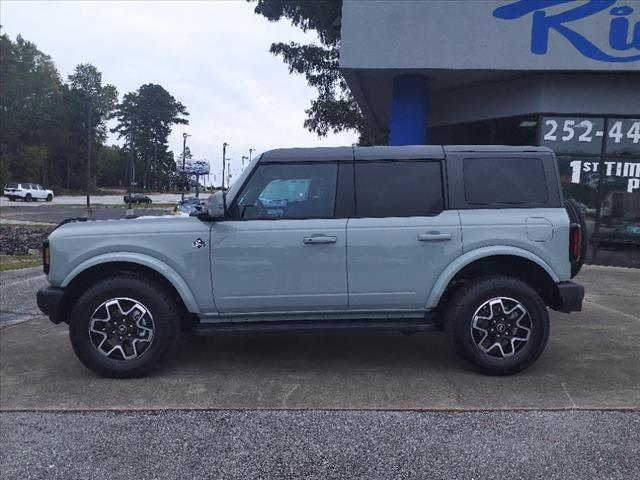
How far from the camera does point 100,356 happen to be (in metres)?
4.38

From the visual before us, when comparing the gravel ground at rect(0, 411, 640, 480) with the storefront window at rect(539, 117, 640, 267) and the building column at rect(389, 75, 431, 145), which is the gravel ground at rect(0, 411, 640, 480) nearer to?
the storefront window at rect(539, 117, 640, 267)

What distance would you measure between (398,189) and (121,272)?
8.00 feet

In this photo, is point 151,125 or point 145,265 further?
point 151,125

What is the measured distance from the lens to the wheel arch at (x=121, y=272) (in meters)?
4.35

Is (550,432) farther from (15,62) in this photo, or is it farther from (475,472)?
(15,62)

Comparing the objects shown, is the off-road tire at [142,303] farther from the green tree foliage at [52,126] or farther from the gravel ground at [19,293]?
the green tree foliage at [52,126]

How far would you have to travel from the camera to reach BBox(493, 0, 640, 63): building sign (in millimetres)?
10133

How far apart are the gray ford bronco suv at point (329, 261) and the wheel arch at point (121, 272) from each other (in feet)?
0.04

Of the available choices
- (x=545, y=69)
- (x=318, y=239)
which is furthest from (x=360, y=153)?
(x=545, y=69)

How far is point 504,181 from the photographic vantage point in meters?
4.51

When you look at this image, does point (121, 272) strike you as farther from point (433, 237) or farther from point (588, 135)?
point (588, 135)

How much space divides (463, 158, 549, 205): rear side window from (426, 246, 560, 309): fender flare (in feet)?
1.34

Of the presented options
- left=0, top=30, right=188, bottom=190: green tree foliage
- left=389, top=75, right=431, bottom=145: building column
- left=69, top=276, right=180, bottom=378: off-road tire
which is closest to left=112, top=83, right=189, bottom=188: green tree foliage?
left=0, top=30, right=188, bottom=190: green tree foliage

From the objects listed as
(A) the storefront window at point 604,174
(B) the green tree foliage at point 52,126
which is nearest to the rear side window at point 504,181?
(A) the storefront window at point 604,174
